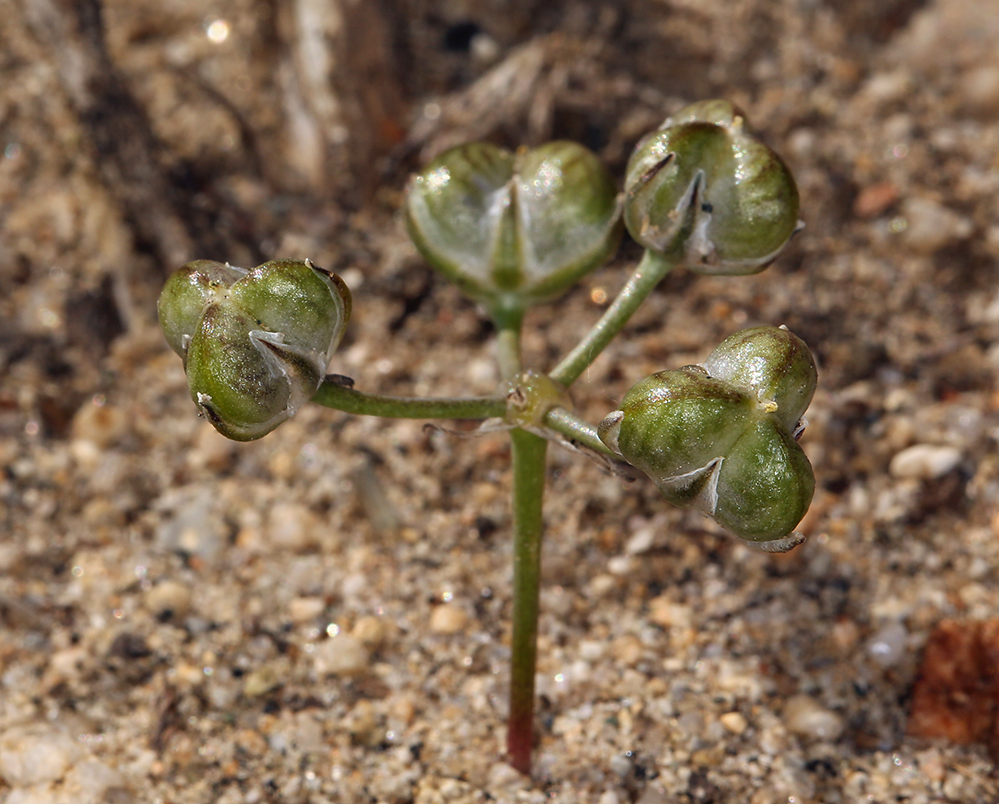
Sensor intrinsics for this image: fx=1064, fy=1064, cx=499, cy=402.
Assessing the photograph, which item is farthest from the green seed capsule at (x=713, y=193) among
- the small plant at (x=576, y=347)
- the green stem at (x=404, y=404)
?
the green stem at (x=404, y=404)

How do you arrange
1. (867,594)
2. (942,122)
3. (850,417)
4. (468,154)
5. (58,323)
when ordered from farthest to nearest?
(942,122), (58,323), (850,417), (867,594), (468,154)

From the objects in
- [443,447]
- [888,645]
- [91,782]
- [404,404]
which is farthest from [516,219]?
[91,782]

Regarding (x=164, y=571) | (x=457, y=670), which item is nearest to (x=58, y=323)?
(x=164, y=571)

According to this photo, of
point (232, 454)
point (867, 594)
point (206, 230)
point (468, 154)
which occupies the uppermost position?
point (206, 230)

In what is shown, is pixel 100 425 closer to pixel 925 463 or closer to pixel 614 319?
pixel 614 319

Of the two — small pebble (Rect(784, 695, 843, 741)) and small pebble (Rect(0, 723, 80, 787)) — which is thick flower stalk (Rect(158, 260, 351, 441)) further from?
small pebble (Rect(784, 695, 843, 741))

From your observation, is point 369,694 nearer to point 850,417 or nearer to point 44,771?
point 44,771

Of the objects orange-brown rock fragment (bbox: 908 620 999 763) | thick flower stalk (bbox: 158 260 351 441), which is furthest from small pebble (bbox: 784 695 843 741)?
thick flower stalk (bbox: 158 260 351 441)
